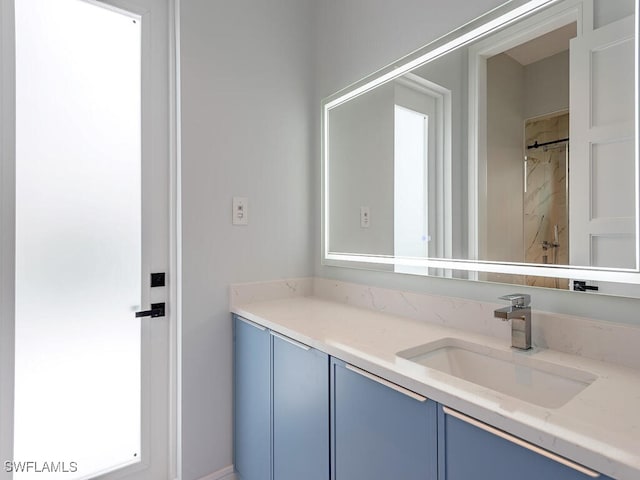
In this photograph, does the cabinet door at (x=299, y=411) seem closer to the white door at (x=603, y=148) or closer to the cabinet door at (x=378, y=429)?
the cabinet door at (x=378, y=429)

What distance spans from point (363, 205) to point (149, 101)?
1104 mm

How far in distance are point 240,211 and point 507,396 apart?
136 cm

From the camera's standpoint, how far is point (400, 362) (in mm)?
977

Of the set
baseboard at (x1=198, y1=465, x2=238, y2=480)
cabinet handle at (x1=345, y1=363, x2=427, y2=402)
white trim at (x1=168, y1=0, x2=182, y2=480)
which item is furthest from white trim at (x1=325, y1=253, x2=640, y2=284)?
baseboard at (x1=198, y1=465, x2=238, y2=480)

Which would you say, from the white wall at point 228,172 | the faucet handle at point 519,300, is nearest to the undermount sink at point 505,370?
the faucet handle at point 519,300

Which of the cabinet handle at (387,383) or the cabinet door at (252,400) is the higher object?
the cabinet handle at (387,383)

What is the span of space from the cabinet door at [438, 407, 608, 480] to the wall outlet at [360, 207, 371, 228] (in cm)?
109

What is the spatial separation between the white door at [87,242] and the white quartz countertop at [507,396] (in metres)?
0.62

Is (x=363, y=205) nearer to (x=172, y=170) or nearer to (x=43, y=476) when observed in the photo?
(x=172, y=170)

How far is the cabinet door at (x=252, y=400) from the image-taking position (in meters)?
1.48

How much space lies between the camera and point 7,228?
1.32m

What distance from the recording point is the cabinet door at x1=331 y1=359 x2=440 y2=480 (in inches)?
34.0

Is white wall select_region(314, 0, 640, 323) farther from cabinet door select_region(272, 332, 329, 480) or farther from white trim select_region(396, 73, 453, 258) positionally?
Answer: cabinet door select_region(272, 332, 329, 480)

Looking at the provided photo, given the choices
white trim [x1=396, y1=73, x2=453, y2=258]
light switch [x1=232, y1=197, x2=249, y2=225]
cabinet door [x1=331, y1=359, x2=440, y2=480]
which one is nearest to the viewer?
cabinet door [x1=331, y1=359, x2=440, y2=480]
